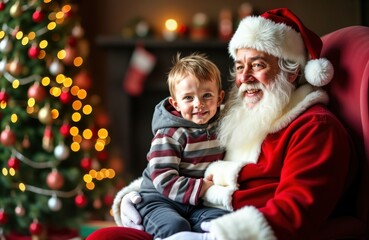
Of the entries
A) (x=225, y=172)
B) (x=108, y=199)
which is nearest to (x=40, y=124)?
(x=108, y=199)

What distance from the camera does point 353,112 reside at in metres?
1.86

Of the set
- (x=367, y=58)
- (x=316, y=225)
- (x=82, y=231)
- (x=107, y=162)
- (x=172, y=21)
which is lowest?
(x=82, y=231)

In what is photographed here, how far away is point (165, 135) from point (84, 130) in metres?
2.03

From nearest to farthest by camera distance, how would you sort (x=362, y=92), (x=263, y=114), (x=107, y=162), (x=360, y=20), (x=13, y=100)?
→ 1. (x=362, y=92)
2. (x=263, y=114)
3. (x=13, y=100)
4. (x=107, y=162)
5. (x=360, y=20)

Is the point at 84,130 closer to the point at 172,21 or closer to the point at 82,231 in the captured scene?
the point at 82,231

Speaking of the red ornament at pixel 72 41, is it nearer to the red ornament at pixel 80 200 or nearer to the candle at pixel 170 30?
the red ornament at pixel 80 200

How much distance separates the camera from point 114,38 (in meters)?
4.69

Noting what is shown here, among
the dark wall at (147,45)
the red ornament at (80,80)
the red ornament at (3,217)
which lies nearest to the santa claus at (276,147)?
the red ornament at (3,217)

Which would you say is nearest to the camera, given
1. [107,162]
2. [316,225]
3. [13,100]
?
[316,225]

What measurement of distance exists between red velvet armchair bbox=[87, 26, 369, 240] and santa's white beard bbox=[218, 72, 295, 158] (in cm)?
19

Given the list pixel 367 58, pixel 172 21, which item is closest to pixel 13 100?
pixel 172 21

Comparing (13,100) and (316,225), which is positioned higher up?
(13,100)

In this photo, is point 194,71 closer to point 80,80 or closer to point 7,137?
point 7,137

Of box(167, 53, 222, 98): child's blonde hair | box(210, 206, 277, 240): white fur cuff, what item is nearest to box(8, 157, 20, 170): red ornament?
box(167, 53, 222, 98): child's blonde hair
